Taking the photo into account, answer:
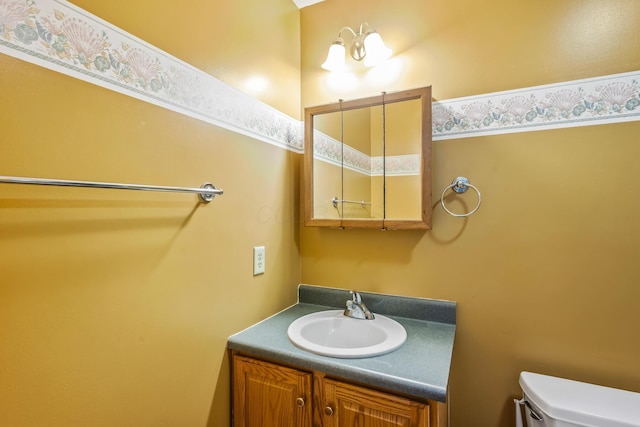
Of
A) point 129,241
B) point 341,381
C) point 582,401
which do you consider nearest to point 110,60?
point 129,241

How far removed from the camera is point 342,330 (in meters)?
1.33

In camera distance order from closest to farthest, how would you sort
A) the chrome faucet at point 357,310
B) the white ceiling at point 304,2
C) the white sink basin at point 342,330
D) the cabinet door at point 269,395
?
the cabinet door at point 269,395, the white sink basin at point 342,330, the chrome faucet at point 357,310, the white ceiling at point 304,2

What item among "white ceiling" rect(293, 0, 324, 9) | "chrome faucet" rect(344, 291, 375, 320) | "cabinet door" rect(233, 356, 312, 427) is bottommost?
"cabinet door" rect(233, 356, 312, 427)

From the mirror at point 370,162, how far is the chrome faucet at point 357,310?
345mm

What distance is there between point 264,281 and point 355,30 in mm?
1347

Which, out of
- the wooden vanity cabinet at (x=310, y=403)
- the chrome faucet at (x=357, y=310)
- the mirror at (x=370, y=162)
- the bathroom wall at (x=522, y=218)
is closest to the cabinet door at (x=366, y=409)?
A: the wooden vanity cabinet at (x=310, y=403)

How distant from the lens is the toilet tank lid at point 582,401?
0.88 metres

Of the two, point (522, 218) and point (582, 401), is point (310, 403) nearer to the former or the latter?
point (582, 401)

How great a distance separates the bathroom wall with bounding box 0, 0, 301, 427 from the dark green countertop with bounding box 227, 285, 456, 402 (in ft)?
0.44

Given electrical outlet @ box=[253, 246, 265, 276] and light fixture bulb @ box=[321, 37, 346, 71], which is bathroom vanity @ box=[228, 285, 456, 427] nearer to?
electrical outlet @ box=[253, 246, 265, 276]

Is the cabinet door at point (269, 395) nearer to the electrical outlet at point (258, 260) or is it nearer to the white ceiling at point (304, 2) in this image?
the electrical outlet at point (258, 260)

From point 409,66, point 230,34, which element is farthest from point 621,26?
point 230,34

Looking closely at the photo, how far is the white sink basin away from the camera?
120 cm

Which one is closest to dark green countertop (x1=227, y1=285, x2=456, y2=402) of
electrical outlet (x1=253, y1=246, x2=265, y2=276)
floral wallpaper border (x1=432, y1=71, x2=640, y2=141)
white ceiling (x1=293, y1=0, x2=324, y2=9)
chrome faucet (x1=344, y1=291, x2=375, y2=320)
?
chrome faucet (x1=344, y1=291, x2=375, y2=320)
